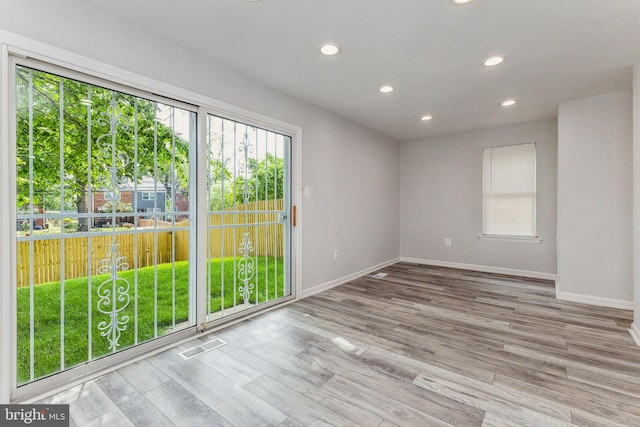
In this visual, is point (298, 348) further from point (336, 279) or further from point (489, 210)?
point (489, 210)

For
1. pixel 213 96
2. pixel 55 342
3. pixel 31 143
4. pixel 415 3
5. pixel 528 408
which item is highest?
pixel 415 3

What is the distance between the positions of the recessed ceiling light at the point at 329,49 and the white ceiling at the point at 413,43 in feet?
0.18

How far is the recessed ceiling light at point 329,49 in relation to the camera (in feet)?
8.11

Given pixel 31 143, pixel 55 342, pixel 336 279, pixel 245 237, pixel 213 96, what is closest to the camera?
pixel 31 143

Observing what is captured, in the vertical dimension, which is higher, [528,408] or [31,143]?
[31,143]

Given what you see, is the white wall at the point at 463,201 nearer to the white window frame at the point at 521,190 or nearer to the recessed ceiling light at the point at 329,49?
the white window frame at the point at 521,190

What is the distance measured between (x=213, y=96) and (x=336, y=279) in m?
2.86

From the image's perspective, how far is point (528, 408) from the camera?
1704mm

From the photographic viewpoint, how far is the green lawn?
1.89m

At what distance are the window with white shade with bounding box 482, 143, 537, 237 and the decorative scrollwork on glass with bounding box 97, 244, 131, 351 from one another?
5261mm

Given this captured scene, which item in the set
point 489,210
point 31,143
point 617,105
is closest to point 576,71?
point 617,105

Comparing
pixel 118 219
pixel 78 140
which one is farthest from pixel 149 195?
pixel 78 140

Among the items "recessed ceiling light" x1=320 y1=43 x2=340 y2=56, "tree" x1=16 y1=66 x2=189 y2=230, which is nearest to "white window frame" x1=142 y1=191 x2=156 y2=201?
"tree" x1=16 y1=66 x2=189 y2=230

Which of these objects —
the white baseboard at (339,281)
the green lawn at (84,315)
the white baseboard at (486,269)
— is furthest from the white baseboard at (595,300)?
the green lawn at (84,315)
